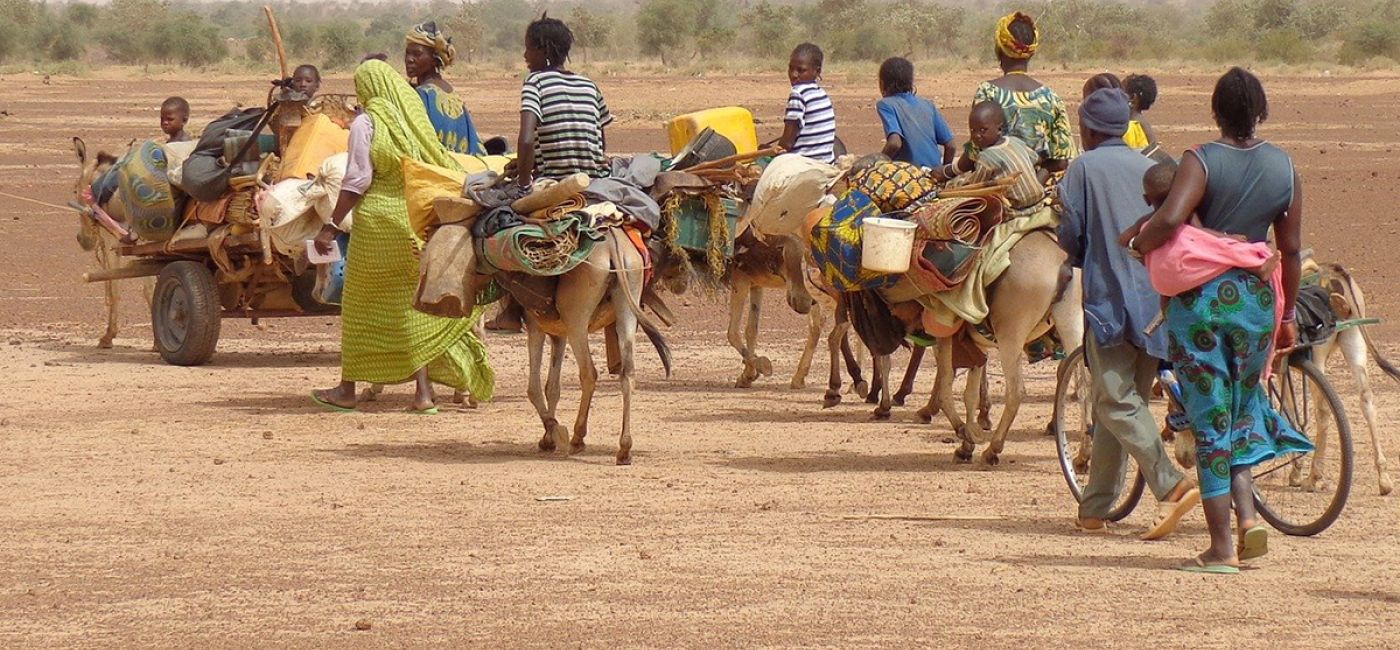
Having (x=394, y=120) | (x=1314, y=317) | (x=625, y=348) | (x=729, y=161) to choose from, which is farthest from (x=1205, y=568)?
(x=394, y=120)

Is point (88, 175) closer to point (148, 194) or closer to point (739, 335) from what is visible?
point (148, 194)

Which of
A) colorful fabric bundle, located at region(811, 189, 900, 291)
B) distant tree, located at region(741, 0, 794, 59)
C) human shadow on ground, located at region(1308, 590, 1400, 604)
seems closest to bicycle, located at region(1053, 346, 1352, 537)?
human shadow on ground, located at region(1308, 590, 1400, 604)

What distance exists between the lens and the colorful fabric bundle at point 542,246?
1043 centimetres

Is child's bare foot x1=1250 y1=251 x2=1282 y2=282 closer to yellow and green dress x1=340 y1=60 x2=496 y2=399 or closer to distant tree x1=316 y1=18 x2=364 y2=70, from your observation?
yellow and green dress x1=340 y1=60 x2=496 y2=399

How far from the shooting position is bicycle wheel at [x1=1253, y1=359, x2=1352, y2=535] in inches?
330

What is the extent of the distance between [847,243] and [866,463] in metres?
1.22

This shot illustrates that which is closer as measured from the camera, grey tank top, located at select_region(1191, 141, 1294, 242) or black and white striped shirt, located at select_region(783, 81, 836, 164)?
grey tank top, located at select_region(1191, 141, 1294, 242)

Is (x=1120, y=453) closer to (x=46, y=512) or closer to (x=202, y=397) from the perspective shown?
(x=46, y=512)

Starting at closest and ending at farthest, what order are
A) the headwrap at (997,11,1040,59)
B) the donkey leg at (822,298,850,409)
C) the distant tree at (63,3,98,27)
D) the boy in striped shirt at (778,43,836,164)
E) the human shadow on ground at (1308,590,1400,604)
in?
1. the human shadow on ground at (1308,590,1400,604)
2. the headwrap at (997,11,1040,59)
3. the boy in striped shirt at (778,43,836,164)
4. the donkey leg at (822,298,850,409)
5. the distant tree at (63,3,98,27)

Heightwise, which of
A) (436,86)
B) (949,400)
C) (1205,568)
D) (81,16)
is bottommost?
(81,16)

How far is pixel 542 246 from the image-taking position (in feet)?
34.3

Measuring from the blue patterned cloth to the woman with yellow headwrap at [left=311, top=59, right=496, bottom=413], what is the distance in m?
5.31

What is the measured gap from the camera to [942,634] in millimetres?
7016

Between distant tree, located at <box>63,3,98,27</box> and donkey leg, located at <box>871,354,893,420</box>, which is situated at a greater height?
donkey leg, located at <box>871,354,893,420</box>
